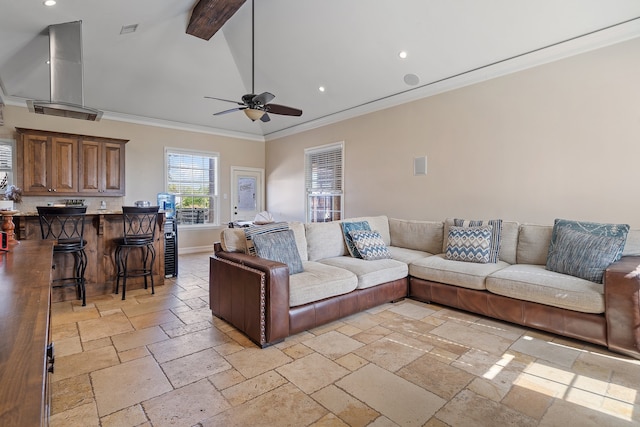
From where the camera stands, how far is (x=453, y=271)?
346 cm

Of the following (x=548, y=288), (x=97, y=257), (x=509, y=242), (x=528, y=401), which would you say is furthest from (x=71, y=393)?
(x=509, y=242)

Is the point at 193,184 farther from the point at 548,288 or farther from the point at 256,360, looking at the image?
the point at 548,288

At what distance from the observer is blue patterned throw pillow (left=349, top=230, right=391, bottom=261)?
3.91 m

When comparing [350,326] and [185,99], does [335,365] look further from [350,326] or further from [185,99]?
[185,99]

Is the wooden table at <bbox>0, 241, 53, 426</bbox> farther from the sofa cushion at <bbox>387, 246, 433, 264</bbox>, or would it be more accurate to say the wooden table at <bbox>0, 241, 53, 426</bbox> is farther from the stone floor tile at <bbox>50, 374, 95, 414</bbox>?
the sofa cushion at <bbox>387, 246, 433, 264</bbox>

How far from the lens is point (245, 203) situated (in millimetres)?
8211

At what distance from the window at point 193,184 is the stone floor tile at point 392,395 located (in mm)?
6172

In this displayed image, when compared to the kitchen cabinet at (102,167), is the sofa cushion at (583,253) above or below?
below

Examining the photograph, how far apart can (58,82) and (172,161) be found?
3007mm

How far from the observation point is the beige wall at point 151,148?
18.4 feet

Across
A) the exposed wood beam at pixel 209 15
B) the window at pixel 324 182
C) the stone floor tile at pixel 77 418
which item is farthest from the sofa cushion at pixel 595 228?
the exposed wood beam at pixel 209 15

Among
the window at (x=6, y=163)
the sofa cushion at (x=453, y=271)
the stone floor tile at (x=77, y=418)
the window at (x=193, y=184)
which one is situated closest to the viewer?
the stone floor tile at (x=77, y=418)

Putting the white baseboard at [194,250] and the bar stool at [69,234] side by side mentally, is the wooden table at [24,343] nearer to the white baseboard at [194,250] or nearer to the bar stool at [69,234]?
the bar stool at [69,234]

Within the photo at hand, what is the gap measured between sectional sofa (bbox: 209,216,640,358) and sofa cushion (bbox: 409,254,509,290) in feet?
0.04
